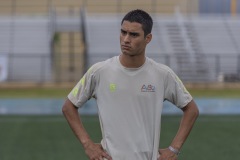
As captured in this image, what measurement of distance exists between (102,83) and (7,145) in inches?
313

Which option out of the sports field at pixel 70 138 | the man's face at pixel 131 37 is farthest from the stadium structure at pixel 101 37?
the man's face at pixel 131 37

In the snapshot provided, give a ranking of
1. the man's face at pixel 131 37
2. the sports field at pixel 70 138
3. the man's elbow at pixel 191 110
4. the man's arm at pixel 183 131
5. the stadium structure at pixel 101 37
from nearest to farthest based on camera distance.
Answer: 1. the man's face at pixel 131 37
2. the man's arm at pixel 183 131
3. the man's elbow at pixel 191 110
4. the sports field at pixel 70 138
5. the stadium structure at pixel 101 37

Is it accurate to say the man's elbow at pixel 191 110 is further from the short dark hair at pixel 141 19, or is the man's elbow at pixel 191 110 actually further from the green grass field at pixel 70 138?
the green grass field at pixel 70 138

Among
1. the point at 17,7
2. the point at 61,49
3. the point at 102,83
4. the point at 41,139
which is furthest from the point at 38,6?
the point at 102,83

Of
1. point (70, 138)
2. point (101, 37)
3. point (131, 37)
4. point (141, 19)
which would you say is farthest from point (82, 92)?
point (101, 37)

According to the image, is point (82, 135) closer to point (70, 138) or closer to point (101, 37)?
point (70, 138)

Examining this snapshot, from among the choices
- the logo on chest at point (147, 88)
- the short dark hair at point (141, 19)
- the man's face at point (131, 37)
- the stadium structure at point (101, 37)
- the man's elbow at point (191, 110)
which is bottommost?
the stadium structure at point (101, 37)

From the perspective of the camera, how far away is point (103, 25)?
38562 mm

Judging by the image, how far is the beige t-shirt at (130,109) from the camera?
4.88 meters

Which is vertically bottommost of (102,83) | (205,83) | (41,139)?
(205,83)

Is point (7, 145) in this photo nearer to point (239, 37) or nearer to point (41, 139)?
point (41, 139)

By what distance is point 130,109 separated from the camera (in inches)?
193

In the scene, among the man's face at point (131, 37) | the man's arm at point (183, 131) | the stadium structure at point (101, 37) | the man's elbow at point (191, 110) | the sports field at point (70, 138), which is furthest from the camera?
the stadium structure at point (101, 37)

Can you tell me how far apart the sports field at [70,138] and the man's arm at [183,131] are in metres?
6.19
